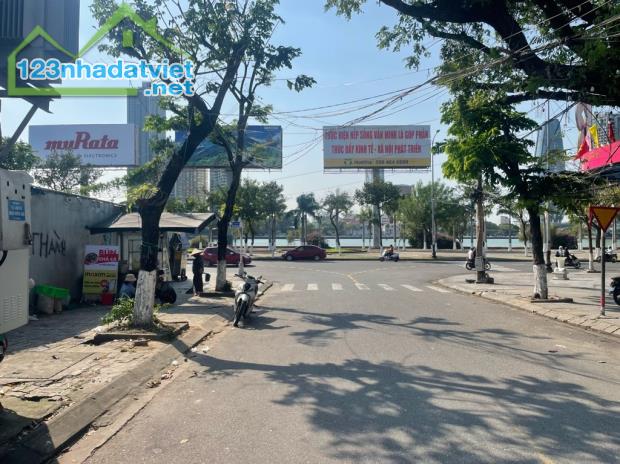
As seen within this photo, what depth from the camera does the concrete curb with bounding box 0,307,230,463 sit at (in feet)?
15.3

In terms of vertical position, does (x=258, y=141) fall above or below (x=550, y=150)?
above

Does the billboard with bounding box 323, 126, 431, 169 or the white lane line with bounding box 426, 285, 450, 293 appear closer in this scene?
the white lane line with bounding box 426, 285, 450, 293

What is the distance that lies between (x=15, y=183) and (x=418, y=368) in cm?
557

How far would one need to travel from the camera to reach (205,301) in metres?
16.6

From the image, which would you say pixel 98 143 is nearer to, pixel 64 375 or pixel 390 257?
pixel 390 257

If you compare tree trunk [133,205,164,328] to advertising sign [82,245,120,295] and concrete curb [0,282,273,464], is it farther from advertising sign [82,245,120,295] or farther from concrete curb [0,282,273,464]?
advertising sign [82,245,120,295]

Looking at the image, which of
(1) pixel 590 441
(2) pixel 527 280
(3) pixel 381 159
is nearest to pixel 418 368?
(1) pixel 590 441

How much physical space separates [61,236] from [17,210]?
11515mm

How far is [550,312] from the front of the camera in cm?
1380

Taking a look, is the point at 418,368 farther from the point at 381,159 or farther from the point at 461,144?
the point at 381,159

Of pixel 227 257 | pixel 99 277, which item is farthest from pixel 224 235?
pixel 227 257

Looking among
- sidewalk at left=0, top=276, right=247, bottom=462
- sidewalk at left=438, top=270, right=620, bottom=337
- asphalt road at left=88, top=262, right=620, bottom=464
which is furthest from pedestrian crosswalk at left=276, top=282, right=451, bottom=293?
asphalt road at left=88, top=262, right=620, bottom=464

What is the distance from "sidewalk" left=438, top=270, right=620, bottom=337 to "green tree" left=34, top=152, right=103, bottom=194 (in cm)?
2786

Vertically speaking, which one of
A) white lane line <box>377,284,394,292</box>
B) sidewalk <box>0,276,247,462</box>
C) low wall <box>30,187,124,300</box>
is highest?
low wall <box>30,187,124,300</box>
